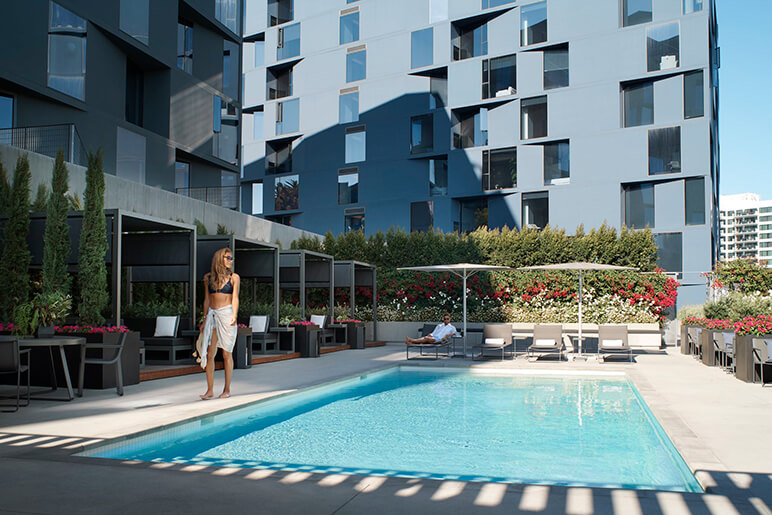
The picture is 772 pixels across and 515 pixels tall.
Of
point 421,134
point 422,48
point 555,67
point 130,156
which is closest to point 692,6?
point 555,67

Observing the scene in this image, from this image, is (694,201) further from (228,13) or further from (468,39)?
(228,13)

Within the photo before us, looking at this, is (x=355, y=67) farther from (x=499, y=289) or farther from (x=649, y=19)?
(x=499, y=289)

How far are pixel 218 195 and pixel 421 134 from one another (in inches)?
430

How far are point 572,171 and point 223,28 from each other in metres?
15.7

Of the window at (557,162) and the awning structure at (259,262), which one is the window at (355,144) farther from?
the awning structure at (259,262)

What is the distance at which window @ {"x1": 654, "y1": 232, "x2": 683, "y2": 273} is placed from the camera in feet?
85.7

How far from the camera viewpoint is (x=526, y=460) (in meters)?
5.59

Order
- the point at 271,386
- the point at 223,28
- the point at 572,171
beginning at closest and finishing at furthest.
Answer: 1. the point at 271,386
2. the point at 223,28
3. the point at 572,171

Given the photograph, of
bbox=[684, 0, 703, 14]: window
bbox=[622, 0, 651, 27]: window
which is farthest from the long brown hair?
bbox=[684, 0, 703, 14]: window

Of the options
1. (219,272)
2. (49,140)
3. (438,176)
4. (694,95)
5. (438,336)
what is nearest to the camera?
(219,272)

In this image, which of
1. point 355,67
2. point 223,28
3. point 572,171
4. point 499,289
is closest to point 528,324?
point 499,289

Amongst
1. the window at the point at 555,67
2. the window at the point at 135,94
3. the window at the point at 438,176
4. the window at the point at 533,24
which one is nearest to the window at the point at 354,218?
the window at the point at 438,176

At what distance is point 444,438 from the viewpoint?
21.3ft

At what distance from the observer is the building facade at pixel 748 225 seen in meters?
157
